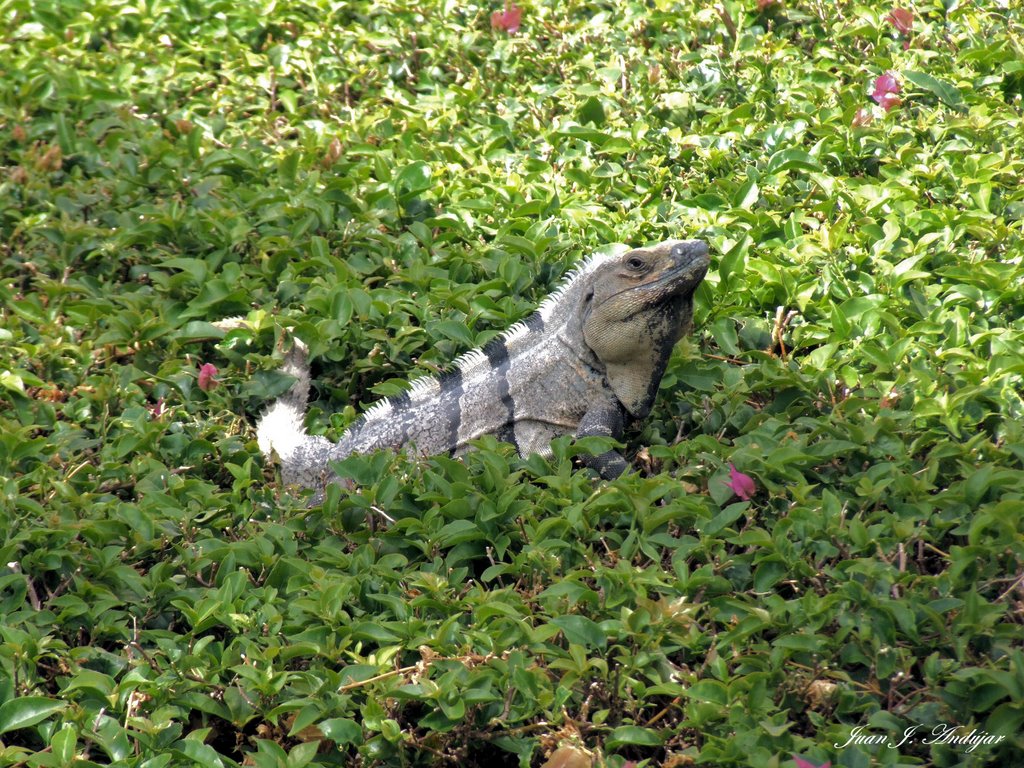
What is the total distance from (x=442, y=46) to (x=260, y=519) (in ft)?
11.1

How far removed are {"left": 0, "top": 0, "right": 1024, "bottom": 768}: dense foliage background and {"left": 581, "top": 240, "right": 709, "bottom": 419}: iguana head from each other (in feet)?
0.61

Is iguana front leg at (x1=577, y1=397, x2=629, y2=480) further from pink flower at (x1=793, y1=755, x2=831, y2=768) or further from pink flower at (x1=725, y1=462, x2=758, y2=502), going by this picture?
pink flower at (x1=793, y1=755, x2=831, y2=768)

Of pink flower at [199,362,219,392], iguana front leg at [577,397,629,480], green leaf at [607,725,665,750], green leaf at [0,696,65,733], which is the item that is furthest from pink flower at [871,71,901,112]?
green leaf at [0,696,65,733]

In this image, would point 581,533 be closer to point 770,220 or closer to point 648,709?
point 648,709

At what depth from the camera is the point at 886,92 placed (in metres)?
5.54

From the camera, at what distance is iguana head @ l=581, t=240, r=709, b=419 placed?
416 centimetres

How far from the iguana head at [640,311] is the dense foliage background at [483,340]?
187mm

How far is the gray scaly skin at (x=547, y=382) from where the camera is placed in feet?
13.8

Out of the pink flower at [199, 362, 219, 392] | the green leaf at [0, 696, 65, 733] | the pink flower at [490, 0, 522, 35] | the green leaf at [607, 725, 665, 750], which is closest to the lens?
the green leaf at [607, 725, 665, 750]

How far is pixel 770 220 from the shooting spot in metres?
4.98

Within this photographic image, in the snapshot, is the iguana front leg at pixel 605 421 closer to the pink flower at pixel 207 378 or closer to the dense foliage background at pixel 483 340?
the dense foliage background at pixel 483 340

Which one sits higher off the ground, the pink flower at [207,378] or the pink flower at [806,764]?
the pink flower at [806,764]

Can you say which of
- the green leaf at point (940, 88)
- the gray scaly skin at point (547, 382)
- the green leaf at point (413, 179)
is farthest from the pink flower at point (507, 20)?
the gray scaly skin at point (547, 382)

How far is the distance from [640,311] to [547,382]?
0.45 meters
